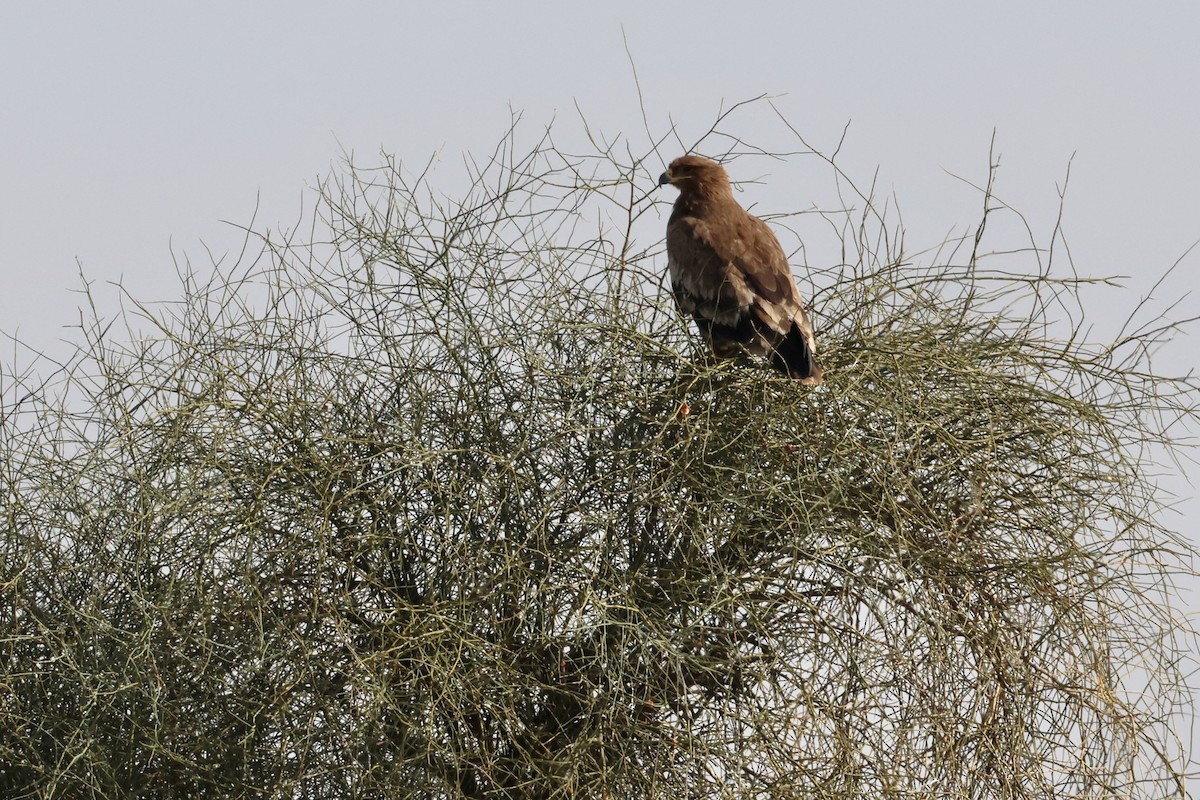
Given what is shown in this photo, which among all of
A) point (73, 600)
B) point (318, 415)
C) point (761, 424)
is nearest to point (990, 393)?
point (761, 424)

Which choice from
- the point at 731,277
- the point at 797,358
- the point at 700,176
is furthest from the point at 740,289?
the point at 700,176

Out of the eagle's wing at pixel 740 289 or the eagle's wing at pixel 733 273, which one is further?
the eagle's wing at pixel 733 273

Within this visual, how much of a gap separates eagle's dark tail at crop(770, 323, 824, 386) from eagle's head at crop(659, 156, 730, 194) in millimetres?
680

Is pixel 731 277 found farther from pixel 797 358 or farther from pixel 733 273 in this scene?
pixel 797 358

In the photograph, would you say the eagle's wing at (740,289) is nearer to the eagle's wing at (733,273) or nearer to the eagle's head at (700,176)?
the eagle's wing at (733,273)

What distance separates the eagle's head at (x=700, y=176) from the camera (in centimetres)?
400

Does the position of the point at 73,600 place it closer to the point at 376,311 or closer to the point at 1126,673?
the point at 376,311

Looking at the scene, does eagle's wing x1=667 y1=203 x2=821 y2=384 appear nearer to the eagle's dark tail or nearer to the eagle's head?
the eagle's dark tail

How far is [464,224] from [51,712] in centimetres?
140

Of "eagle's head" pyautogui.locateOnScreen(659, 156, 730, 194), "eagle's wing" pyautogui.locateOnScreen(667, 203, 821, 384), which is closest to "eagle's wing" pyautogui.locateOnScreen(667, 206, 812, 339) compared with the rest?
"eagle's wing" pyautogui.locateOnScreen(667, 203, 821, 384)

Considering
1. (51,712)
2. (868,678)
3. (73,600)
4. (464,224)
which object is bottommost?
(51,712)

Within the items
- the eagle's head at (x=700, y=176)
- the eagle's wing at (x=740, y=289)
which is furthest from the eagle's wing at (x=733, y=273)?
the eagle's head at (x=700, y=176)

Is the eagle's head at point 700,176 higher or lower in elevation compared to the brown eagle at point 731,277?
higher

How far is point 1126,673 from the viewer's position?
11.5ft
